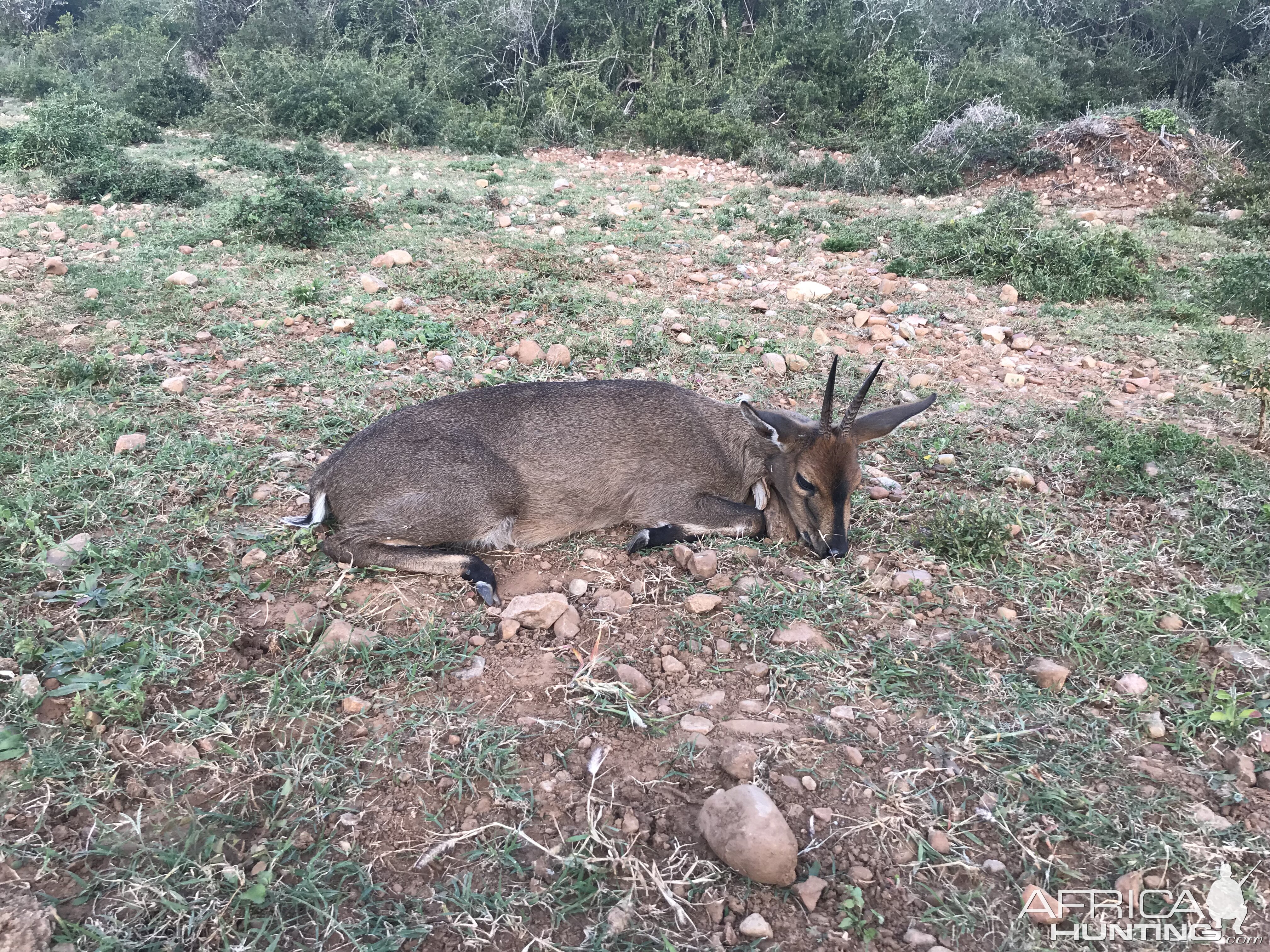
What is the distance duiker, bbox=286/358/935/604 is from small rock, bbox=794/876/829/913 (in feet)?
6.98

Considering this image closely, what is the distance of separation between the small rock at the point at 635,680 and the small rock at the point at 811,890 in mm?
1100

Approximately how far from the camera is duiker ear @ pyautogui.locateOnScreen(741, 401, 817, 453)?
4980 mm

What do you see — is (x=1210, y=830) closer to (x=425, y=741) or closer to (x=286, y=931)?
(x=425, y=741)

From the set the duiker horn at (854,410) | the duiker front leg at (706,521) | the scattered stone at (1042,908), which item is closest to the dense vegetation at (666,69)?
the duiker horn at (854,410)

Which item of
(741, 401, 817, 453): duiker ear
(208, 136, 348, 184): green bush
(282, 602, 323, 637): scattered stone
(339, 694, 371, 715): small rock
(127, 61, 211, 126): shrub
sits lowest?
(339, 694, 371, 715): small rock

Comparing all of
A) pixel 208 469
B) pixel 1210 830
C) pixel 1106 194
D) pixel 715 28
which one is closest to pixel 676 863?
pixel 1210 830

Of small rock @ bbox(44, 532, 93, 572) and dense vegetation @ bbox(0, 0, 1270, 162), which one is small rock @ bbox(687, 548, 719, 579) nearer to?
small rock @ bbox(44, 532, 93, 572)

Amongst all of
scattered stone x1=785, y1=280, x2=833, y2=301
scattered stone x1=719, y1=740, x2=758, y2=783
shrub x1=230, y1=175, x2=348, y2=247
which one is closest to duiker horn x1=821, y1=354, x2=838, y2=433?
scattered stone x1=719, y1=740, x2=758, y2=783

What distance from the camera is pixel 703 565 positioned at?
4.59 metres

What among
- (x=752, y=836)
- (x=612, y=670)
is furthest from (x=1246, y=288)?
(x=752, y=836)

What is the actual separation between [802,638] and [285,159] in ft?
39.7

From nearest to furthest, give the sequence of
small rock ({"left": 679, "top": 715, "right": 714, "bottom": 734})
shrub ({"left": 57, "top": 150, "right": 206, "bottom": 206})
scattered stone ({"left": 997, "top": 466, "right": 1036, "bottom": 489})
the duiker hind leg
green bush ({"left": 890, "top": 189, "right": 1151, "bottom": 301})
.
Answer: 1. small rock ({"left": 679, "top": 715, "right": 714, "bottom": 734})
2. the duiker hind leg
3. scattered stone ({"left": 997, "top": 466, "right": 1036, "bottom": 489})
4. green bush ({"left": 890, "top": 189, "right": 1151, "bottom": 301})
5. shrub ({"left": 57, "top": 150, "right": 206, "bottom": 206})

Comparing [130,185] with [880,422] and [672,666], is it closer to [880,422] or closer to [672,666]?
[880,422]

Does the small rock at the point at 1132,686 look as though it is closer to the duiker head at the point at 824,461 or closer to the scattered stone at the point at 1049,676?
the scattered stone at the point at 1049,676
